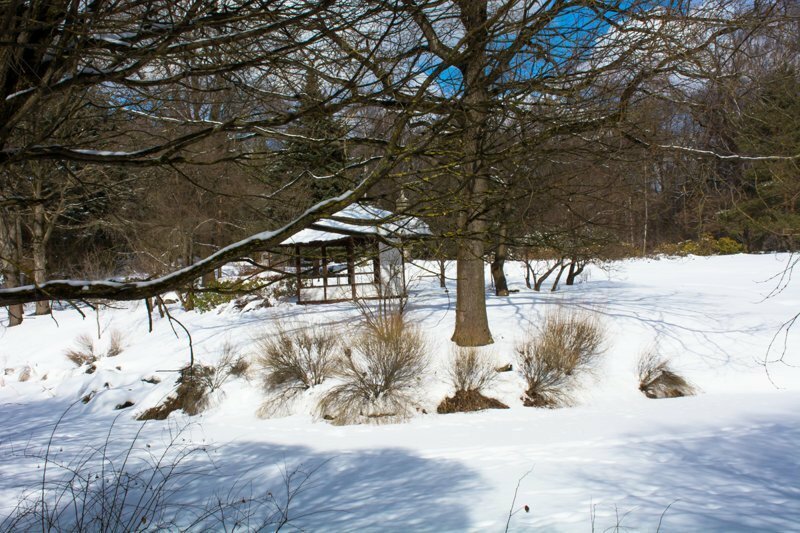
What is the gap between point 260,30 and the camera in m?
2.47

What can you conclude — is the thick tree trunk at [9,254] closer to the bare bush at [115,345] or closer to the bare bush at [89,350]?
the bare bush at [89,350]

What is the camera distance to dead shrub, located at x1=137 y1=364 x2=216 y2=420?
9.52m

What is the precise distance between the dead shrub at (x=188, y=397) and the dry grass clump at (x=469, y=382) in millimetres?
4266

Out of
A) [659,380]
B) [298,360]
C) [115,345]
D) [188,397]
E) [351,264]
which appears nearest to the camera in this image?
[351,264]

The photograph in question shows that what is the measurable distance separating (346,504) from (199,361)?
22.2 feet

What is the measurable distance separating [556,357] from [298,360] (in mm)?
4477

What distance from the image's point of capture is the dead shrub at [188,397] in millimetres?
9516

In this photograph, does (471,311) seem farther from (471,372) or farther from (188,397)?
(188,397)

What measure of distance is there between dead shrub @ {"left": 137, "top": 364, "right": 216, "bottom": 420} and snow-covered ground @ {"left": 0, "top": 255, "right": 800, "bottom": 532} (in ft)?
0.85

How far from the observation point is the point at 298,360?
9.58 meters

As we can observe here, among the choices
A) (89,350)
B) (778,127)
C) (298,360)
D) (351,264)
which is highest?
(778,127)

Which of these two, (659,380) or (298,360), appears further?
(298,360)

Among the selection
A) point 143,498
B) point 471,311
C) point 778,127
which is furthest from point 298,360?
point 778,127

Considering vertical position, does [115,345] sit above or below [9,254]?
below
